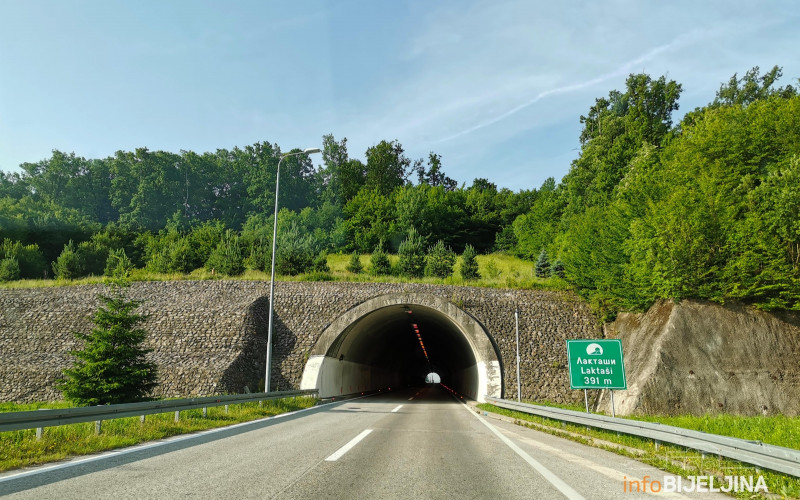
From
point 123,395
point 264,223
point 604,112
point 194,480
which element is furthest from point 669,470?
point 264,223

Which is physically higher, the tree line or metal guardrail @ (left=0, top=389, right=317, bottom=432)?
the tree line

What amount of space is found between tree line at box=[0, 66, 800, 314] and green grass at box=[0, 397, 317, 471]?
21.0m

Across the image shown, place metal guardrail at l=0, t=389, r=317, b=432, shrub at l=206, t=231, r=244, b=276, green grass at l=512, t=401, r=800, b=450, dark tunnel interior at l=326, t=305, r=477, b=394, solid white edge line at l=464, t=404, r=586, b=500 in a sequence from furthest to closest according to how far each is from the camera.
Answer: shrub at l=206, t=231, r=244, b=276 < dark tunnel interior at l=326, t=305, r=477, b=394 < green grass at l=512, t=401, r=800, b=450 < metal guardrail at l=0, t=389, r=317, b=432 < solid white edge line at l=464, t=404, r=586, b=500

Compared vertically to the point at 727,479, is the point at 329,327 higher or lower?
higher

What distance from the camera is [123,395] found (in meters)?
15.8

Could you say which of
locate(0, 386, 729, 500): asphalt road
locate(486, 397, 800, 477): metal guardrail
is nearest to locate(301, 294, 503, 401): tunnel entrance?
locate(486, 397, 800, 477): metal guardrail

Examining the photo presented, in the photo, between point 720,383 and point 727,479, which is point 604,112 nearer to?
point 720,383

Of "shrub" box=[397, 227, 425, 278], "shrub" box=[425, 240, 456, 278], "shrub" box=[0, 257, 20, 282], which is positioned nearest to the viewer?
"shrub" box=[0, 257, 20, 282]

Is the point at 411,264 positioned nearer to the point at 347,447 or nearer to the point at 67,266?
the point at 67,266

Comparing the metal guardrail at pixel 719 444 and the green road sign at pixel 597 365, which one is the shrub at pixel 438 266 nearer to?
the green road sign at pixel 597 365

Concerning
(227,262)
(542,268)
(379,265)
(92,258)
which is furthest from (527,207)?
(92,258)

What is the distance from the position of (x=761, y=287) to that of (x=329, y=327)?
21.6 meters

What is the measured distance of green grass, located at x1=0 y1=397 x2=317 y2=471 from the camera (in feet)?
22.2

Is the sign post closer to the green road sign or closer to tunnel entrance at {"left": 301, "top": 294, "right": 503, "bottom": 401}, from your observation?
the green road sign
